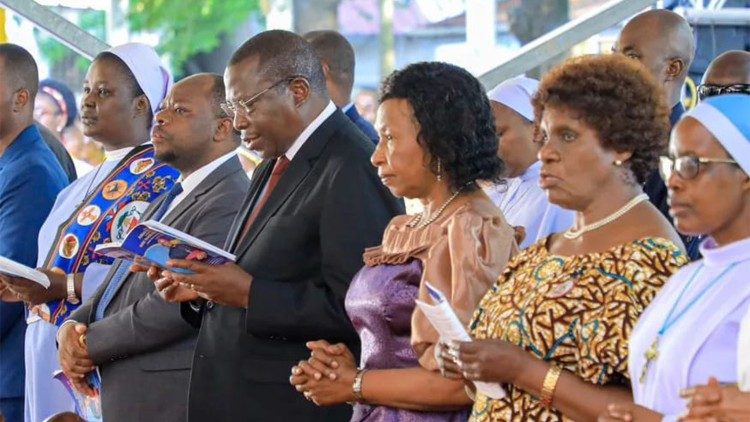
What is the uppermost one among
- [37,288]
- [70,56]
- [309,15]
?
[37,288]

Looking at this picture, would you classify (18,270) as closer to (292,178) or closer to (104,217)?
(104,217)

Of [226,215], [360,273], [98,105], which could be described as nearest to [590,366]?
[360,273]

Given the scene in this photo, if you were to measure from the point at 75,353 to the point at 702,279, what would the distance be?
2.91 metres

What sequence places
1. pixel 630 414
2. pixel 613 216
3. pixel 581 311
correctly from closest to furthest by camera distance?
pixel 630 414 → pixel 581 311 → pixel 613 216

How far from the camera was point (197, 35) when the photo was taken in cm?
1898

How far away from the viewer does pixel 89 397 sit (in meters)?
5.72

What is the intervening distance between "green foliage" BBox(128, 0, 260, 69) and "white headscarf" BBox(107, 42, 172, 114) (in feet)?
41.3

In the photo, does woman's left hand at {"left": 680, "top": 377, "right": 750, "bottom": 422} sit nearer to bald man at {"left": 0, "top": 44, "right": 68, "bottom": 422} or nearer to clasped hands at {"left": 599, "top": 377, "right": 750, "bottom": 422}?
clasped hands at {"left": 599, "top": 377, "right": 750, "bottom": 422}

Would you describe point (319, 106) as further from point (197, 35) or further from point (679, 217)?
point (197, 35)

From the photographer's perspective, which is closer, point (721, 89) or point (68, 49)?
point (721, 89)

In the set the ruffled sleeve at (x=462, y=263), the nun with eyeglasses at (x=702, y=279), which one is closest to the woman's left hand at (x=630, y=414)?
the nun with eyeglasses at (x=702, y=279)

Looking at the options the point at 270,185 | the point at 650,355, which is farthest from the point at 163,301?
the point at 650,355

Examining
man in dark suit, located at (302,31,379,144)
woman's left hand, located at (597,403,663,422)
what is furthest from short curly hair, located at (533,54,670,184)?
man in dark suit, located at (302,31,379,144)

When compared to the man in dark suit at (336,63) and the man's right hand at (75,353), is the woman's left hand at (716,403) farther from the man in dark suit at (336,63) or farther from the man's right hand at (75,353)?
the man in dark suit at (336,63)
